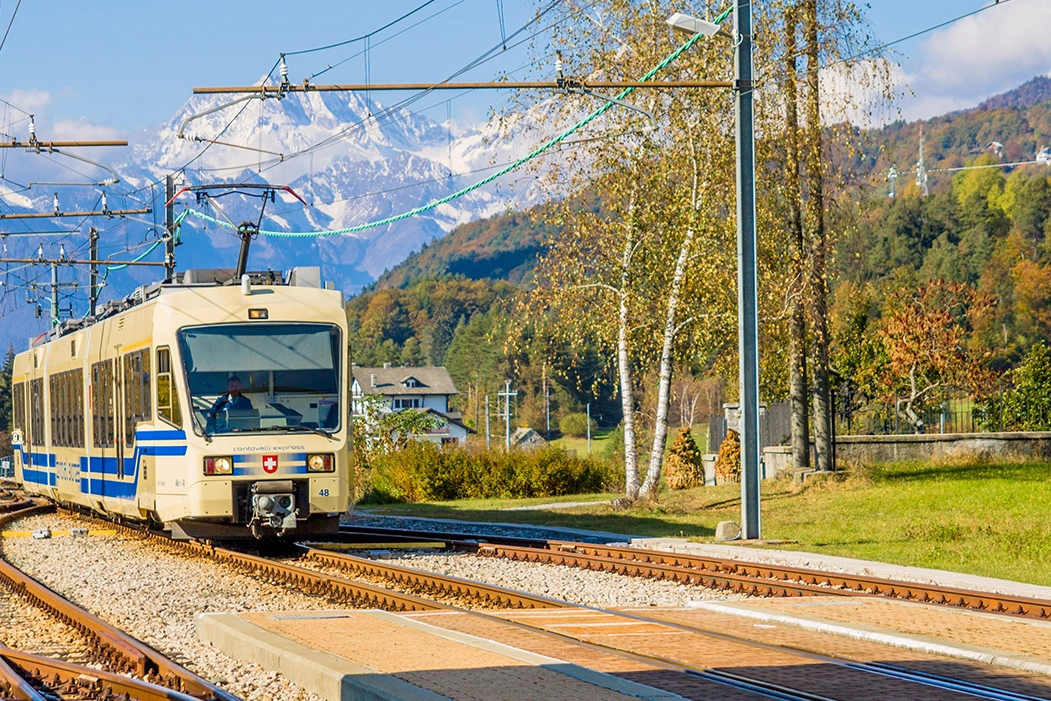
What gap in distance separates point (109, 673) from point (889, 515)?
679 inches

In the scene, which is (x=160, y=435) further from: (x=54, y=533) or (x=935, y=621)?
(x=935, y=621)

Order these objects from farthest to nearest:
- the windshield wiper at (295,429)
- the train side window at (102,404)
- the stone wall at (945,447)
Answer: the stone wall at (945,447)
the train side window at (102,404)
the windshield wiper at (295,429)

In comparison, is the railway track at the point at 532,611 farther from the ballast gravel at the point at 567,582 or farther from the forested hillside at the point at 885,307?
the forested hillside at the point at 885,307

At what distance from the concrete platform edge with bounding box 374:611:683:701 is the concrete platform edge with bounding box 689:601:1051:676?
9.71 feet

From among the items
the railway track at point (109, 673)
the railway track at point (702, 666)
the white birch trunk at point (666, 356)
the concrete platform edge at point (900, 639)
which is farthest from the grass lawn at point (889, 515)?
the railway track at point (109, 673)

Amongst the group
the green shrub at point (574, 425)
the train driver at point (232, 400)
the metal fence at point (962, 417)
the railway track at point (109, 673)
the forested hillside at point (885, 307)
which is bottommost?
the green shrub at point (574, 425)

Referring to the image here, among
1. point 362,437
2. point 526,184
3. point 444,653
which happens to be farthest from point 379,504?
point 444,653

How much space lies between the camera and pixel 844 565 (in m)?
17.1

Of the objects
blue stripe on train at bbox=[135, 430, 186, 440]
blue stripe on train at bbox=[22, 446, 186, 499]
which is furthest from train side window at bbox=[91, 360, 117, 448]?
blue stripe on train at bbox=[135, 430, 186, 440]

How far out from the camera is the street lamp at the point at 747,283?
67.4 ft

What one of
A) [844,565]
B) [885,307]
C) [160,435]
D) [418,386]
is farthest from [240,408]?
[418,386]

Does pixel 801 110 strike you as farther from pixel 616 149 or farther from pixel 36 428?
pixel 36 428

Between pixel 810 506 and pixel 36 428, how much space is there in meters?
16.8

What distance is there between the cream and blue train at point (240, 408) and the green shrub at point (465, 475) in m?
20.1
